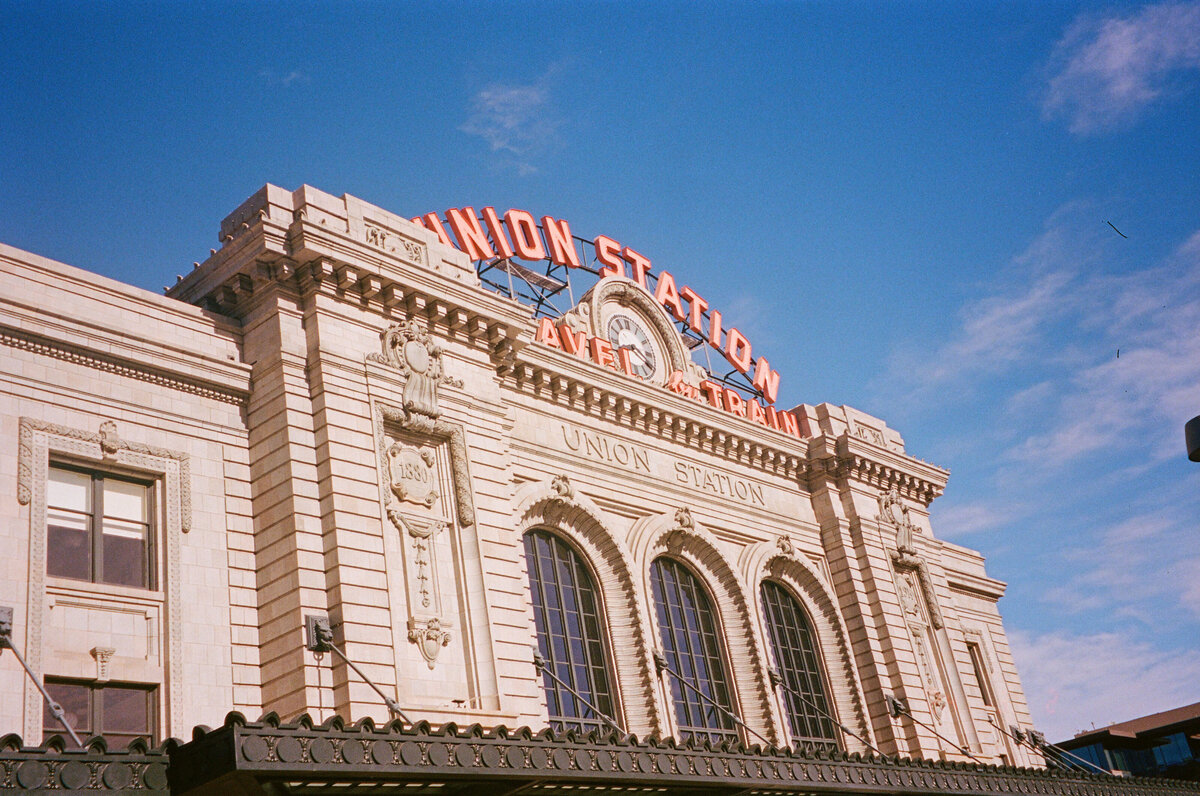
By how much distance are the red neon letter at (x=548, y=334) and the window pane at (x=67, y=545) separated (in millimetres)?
13590

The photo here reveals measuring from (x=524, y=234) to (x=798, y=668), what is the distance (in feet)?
46.5

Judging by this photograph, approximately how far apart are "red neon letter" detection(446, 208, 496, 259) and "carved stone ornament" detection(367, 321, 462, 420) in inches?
359

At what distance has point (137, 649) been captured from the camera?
18938mm

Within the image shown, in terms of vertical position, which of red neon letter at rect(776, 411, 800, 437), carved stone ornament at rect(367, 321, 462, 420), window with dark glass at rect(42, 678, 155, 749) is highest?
red neon letter at rect(776, 411, 800, 437)

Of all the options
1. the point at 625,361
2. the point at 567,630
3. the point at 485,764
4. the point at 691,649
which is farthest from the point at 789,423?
the point at 485,764

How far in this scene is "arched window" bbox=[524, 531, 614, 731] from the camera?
26031 mm

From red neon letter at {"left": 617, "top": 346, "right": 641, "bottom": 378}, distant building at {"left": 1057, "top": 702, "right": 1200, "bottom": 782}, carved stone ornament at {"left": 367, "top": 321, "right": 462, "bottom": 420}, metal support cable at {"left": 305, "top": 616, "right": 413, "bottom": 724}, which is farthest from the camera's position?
distant building at {"left": 1057, "top": 702, "right": 1200, "bottom": 782}

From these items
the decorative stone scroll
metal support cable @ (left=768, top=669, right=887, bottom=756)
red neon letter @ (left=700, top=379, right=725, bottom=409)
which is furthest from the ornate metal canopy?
red neon letter @ (left=700, top=379, right=725, bottom=409)

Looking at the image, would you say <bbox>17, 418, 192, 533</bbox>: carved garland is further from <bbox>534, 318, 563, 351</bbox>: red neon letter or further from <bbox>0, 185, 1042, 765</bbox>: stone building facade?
<bbox>534, 318, 563, 351</bbox>: red neon letter

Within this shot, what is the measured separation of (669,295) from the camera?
128ft

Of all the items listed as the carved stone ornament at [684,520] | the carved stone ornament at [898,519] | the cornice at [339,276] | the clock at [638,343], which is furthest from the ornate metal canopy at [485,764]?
the clock at [638,343]

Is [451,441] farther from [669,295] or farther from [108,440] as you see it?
[669,295]

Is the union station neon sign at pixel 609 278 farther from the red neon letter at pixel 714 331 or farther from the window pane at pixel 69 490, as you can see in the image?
the window pane at pixel 69 490

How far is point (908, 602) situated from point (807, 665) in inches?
179
